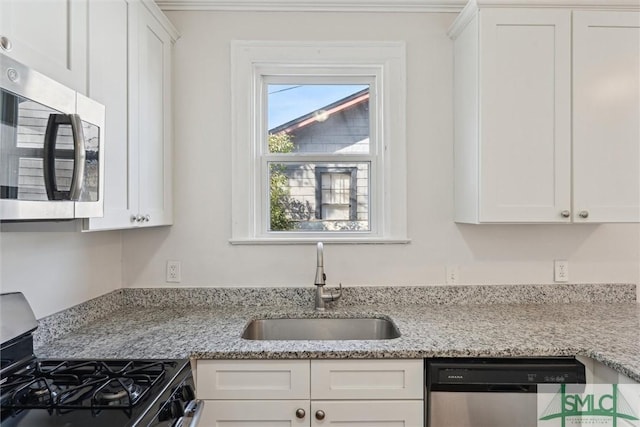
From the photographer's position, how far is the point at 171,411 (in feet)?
3.72

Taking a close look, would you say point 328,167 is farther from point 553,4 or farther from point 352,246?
point 553,4

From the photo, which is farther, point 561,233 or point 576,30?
point 561,233

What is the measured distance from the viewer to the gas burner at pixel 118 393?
1.05m

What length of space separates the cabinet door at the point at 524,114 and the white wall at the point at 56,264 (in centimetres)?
177

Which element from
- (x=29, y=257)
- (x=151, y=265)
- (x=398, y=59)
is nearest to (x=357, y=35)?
(x=398, y=59)

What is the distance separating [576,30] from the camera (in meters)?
1.81

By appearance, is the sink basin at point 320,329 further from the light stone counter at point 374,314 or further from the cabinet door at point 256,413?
the cabinet door at point 256,413

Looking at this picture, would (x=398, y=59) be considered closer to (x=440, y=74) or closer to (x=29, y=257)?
(x=440, y=74)

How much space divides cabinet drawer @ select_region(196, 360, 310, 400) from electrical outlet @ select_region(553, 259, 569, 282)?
1531mm

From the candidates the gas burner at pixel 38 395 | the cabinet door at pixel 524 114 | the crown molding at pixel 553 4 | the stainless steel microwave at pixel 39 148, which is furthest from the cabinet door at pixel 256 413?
the crown molding at pixel 553 4

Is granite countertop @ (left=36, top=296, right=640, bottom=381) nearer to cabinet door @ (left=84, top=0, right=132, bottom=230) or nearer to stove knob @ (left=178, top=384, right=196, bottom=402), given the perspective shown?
stove knob @ (left=178, top=384, right=196, bottom=402)

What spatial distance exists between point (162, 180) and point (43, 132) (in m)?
1.00

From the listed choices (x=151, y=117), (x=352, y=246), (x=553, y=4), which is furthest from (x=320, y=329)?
(x=553, y=4)

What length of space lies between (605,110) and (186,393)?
2.16 meters
